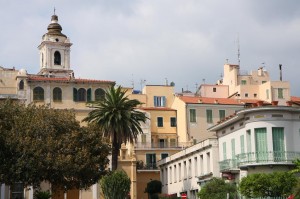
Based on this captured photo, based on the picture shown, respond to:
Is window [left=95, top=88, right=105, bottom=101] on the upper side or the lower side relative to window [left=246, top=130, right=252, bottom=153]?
upper

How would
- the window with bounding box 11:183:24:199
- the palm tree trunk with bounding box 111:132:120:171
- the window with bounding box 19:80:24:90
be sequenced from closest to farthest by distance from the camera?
the palm tree trunk with bounding box 111:132:120:171, the window with bounding box 11:183:24:199, the window with bounding box 19:80:24:90

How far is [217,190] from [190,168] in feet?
57.2

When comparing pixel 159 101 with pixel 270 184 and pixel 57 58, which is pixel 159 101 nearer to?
pixel 57 58

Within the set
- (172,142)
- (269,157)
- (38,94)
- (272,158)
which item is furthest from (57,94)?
(272,158)

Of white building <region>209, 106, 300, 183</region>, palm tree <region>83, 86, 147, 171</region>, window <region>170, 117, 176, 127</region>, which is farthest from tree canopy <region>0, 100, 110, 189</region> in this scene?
window <region>170, 117, 176, 127</region>

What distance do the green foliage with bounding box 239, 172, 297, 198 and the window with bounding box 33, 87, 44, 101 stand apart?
4616 centimetres

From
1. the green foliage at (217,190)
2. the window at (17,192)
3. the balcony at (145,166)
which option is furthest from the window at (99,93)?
the green foliage at (217,190)

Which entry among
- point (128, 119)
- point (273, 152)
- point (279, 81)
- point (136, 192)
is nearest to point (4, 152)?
point (128, 119)

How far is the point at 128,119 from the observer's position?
68.9m

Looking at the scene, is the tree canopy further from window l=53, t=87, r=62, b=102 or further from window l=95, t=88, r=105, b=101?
window l=95, t=88, r=105, b=101

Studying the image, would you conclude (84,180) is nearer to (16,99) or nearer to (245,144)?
(245,144)

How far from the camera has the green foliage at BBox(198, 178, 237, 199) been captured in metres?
48.0

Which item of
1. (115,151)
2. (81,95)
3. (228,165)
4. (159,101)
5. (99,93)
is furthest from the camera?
(159,101)

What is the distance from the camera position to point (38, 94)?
84.2 m
